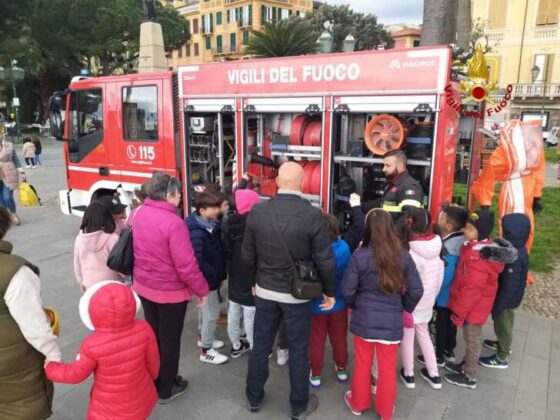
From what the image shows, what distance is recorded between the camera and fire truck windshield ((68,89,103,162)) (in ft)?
21.6

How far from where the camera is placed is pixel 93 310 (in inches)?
88.5

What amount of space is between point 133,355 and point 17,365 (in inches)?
23.7

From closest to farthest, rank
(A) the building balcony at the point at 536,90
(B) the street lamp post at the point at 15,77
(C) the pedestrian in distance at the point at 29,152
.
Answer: (C) the pedestrian in distance at the point at 29,152
(B) the street lamp post at the point at 15,77
(A) the building balcony at the point at 536,90

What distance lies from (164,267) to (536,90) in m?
40.5

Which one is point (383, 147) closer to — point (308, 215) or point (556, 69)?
point (308, 215)

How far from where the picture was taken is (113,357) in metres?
2.29

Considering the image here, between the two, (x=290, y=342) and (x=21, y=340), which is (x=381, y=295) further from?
(x=21, y=340)

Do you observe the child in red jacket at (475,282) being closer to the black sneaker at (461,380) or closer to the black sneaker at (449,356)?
the black sneaker at (461,380)

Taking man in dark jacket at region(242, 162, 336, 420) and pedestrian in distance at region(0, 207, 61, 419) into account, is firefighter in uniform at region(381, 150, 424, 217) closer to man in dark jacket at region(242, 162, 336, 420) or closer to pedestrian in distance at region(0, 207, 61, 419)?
man in dark jacket at region(242, 162, 336, 420)

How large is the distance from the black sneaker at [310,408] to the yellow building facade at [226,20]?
5236 cm

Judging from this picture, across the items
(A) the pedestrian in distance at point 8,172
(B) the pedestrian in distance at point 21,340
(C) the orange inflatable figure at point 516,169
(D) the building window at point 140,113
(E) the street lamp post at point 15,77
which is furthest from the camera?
(E) the street lamp post at point 15,77

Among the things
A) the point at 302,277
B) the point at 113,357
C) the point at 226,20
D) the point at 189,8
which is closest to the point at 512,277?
the point at 302,277

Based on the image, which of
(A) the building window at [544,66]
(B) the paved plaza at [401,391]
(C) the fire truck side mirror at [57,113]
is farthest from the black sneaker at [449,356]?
(A) the building window at [544,66]

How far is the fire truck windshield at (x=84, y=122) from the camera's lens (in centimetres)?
657
